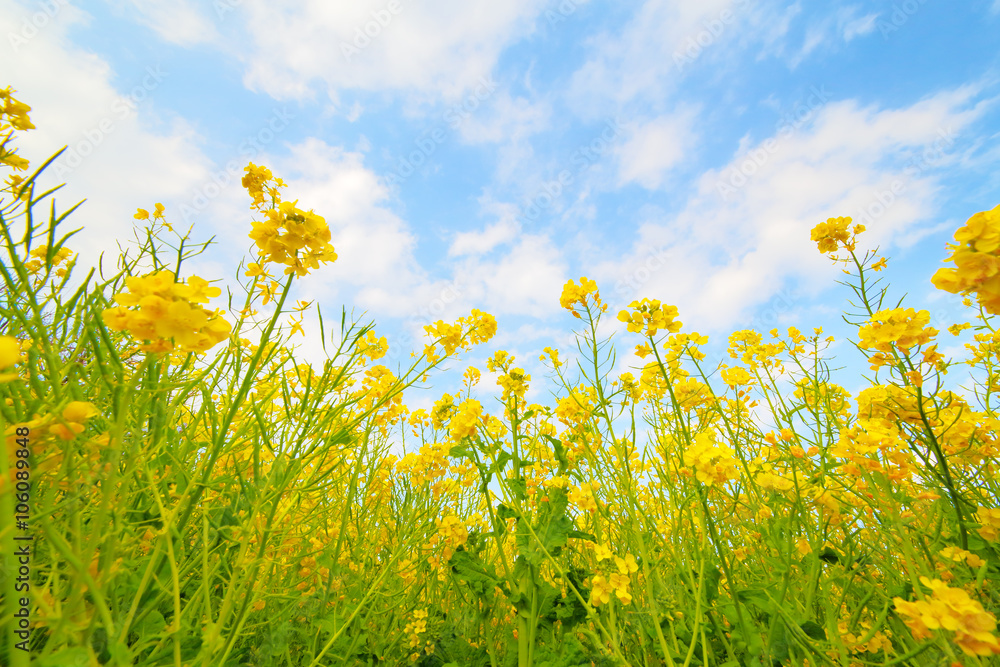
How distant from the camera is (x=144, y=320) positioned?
2.40 ft

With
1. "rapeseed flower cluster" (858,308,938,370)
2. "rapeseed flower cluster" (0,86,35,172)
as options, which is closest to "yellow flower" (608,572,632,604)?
"rapeseed flower cluster" (858,308,938,370)

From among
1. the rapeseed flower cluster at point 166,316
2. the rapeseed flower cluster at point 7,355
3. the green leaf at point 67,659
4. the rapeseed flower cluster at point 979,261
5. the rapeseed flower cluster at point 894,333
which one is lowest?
the green leaf at point 67,659

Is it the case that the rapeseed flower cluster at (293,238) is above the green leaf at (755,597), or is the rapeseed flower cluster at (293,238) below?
above

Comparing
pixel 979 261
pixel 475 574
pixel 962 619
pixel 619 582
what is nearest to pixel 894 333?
pixel 979 261

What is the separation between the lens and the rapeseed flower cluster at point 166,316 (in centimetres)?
73

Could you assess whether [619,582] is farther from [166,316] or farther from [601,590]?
[166,316]

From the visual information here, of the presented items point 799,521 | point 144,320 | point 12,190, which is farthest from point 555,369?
point 12,190

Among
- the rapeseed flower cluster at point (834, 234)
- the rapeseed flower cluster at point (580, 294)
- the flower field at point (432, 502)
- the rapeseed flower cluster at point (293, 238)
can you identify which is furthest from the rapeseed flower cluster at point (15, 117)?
the rapeseed flower cluster at point (834, 234)

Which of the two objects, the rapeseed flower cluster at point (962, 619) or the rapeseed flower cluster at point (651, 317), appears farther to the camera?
the rapeseed flower cluster at point (651, 317)

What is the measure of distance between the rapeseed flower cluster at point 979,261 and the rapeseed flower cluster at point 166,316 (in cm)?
132

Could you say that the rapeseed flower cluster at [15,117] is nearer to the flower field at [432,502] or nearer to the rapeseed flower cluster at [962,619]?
the flower field at [432,502]

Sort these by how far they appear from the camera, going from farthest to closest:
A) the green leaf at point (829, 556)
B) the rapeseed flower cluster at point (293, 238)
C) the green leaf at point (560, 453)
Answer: the green leaf at point (560, 453) < the green leaf at point (829, 556) < the rapeseed flower cluster at point (293, 238)

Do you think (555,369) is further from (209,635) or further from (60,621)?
(60,621)

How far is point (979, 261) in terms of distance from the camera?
83 cm
